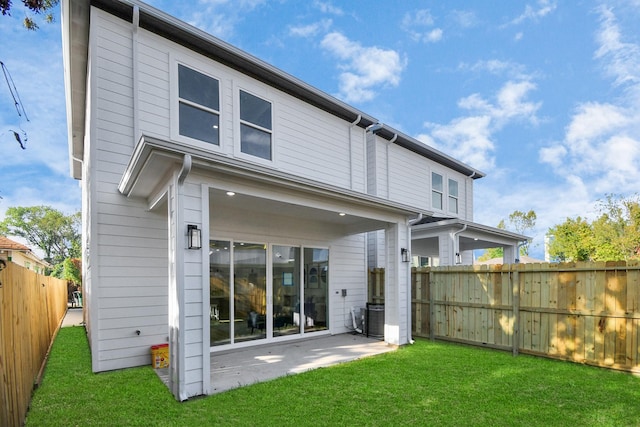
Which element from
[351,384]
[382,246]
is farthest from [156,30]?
[382,246]

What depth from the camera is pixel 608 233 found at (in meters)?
21.1

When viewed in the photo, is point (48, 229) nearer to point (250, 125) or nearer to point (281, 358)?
point (250, 125)

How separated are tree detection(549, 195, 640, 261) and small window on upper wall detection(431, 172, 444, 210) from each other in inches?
584

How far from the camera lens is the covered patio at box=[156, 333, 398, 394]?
5113mm

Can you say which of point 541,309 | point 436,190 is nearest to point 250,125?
point 541,309

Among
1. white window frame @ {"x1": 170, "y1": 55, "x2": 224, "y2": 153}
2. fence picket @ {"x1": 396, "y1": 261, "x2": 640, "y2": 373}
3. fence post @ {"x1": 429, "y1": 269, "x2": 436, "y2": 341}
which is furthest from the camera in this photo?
fence post @ {"x1": 429, "y1": 269, "x2": 436, "y2": 341}

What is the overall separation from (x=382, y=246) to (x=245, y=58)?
20.2ft

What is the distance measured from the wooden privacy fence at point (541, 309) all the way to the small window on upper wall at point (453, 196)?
5.66 m

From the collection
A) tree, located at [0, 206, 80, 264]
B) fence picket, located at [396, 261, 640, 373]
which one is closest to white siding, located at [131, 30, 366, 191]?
fence picket, located at [396, 261, 640, 373]

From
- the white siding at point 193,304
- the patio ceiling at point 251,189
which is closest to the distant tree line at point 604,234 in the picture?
the patio ceiling at point 251,189

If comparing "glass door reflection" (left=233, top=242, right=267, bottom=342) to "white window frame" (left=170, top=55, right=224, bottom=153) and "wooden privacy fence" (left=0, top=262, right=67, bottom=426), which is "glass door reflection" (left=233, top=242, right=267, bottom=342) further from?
"wooden privacy fence" (left=0, top=262, right=67, bottom=426)

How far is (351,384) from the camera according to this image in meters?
4.82

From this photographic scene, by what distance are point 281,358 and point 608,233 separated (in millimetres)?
23259

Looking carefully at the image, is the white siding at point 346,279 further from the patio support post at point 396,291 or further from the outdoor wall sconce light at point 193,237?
the outdoor wall sconce light at point 193,237
